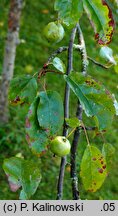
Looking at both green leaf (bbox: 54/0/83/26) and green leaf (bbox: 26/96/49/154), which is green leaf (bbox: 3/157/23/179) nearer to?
green leaf (bbox: 26/96/49/154)

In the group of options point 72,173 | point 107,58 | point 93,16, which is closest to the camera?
point 93,16

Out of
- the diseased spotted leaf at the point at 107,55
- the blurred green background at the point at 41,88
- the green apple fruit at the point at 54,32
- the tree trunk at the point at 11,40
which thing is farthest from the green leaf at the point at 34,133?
the tree trunk at the point at 11,40

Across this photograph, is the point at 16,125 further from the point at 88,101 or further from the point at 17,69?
the point at 88,101

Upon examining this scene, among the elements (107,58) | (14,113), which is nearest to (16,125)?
(14,113)

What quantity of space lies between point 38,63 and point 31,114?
2.22m

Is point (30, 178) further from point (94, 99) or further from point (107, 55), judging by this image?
point (107, 55)

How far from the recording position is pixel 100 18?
36.0 inches

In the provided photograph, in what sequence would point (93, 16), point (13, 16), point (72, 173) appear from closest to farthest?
point (93, 16), point (72, 173), point (13, 16)

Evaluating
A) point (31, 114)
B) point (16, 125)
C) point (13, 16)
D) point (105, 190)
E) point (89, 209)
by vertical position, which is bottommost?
point (105, 190)

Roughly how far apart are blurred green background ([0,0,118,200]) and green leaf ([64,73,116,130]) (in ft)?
2.17

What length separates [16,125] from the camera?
8.23 feet

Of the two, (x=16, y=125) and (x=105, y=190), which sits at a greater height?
(x=16, y=125)

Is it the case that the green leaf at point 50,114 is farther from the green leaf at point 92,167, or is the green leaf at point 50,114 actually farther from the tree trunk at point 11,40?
the tree trunk at point 11,40

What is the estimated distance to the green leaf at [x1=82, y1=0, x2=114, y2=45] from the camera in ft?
2.94
